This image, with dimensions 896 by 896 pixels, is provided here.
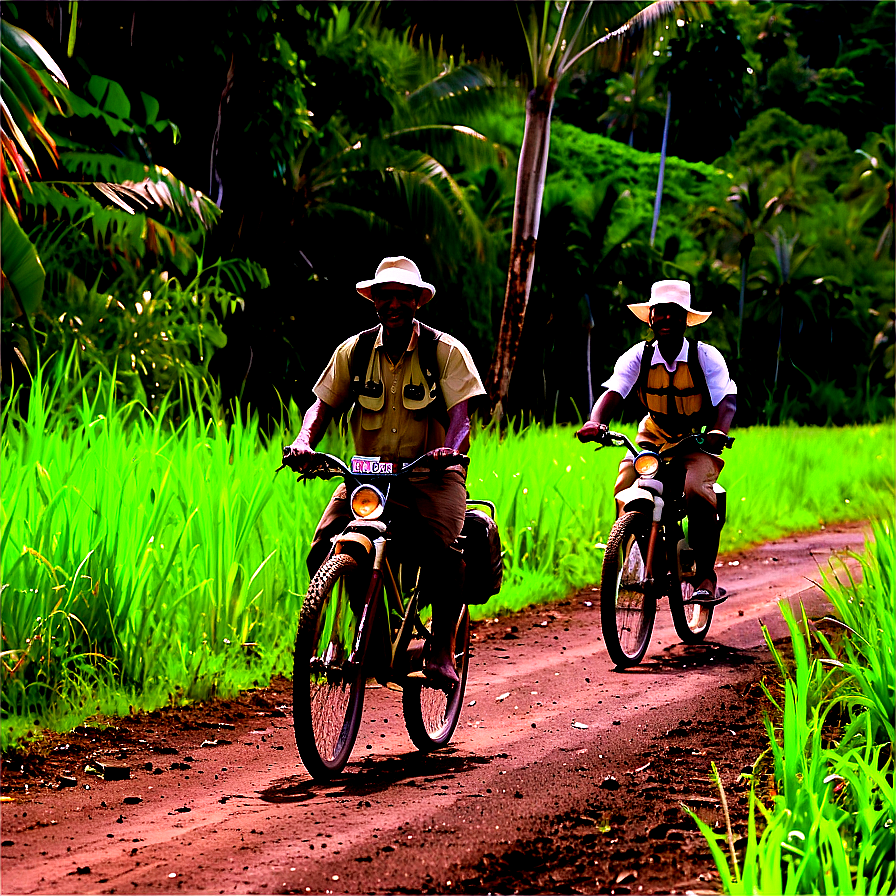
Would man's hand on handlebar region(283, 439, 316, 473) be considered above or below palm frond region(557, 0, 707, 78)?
below

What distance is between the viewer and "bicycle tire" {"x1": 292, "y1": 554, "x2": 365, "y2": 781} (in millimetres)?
4340


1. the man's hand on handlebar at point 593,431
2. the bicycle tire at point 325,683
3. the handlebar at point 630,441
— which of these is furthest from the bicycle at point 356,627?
the handlebar at point 630,441

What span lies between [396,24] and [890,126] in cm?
3200

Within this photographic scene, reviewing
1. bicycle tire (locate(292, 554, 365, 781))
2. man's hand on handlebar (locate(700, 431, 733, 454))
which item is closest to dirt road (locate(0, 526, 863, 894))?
bicycle tire (locate(292, 554, 365, 781))

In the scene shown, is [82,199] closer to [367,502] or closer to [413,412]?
[413,412]

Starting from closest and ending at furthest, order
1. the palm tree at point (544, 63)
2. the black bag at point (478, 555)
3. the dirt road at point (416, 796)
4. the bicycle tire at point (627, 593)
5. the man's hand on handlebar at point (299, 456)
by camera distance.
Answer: the dirt road at point (416, 796), the man's hand on handlebar at point (299, 456), the black bag at point (478, 555), the bicycle tire at point (627, 593), the palm tree at point (544, 63)

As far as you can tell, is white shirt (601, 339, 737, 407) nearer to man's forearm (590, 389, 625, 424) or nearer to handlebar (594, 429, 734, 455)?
man's forearm (590, 389, 625, 424)

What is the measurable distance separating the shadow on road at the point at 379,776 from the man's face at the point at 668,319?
9.33 feet

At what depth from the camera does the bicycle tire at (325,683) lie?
4340 millimetres

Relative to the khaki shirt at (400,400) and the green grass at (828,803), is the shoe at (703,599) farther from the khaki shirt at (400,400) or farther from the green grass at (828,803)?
the khaki shirt at (400,400)

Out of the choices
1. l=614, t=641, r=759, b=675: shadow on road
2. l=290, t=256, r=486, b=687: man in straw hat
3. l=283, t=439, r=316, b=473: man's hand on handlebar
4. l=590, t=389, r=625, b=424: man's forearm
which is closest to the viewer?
l=283, t=439, r=316, b=473: man's hand on handlebar

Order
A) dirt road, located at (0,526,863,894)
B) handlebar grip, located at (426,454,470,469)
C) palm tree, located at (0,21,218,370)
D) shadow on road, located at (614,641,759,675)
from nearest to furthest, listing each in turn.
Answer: dirt road, located at (0,526,863,894) → handlebar grip, located at (426,454,470,469) → shadow on road, located at (614,641,759,675) → palm tree, located at (0,21,218,370)

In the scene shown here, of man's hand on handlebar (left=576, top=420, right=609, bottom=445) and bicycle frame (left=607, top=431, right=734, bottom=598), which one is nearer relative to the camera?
man's hand on handlebar (left=576, top=420, right=609, bottom=445)

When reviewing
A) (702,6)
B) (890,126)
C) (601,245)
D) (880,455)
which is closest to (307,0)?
(702,6)
